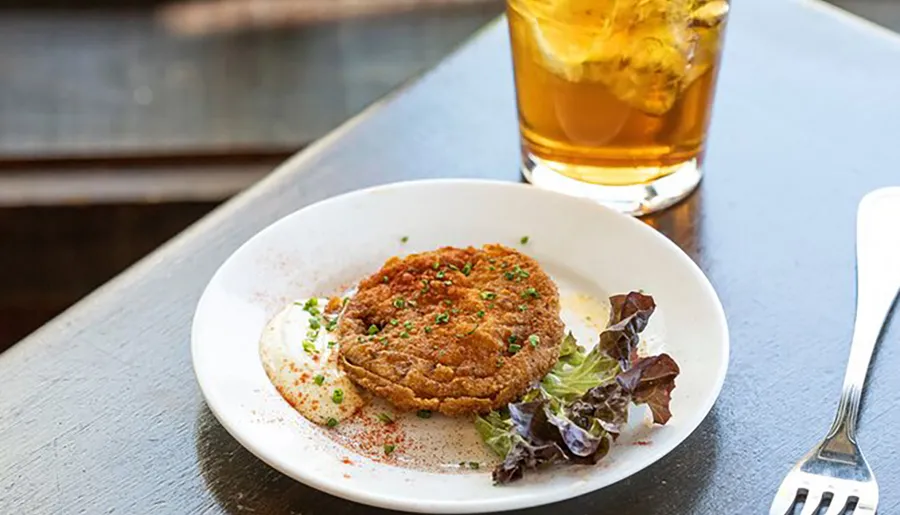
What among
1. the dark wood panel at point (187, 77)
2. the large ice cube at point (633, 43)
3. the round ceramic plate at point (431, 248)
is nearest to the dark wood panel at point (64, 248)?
the dark wood panel at point (187, 77)

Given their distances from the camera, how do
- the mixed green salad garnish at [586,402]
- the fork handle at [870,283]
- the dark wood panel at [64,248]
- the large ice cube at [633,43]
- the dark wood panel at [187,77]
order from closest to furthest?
the mixed green salad garnish at [586,402] → the fork handle at [870,283] → the large ice cube at [633,43] → the dark wood panel at [64,248] → the dark wood panel at [187,77]

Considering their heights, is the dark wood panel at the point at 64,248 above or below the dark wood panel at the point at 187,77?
below

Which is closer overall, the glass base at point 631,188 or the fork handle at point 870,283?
the fork handle at point 870,283

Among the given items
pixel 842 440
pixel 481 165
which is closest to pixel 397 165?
pixel 481 165

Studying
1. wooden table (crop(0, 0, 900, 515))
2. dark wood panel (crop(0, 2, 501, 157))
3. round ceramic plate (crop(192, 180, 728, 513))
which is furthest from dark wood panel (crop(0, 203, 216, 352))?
round ceramic plate (crop(192, 180, 728, 513))

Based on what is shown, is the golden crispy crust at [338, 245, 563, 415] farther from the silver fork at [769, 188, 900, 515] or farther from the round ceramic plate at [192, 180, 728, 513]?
the silver fork at [769, 188, 900, 515]

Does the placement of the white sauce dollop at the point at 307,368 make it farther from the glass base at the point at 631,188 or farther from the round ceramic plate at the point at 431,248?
the glass base at the point at 631,188

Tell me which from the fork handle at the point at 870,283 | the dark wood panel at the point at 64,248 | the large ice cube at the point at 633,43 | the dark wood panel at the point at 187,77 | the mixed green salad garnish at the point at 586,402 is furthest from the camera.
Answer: the dark wood panel at the point at 187,77
